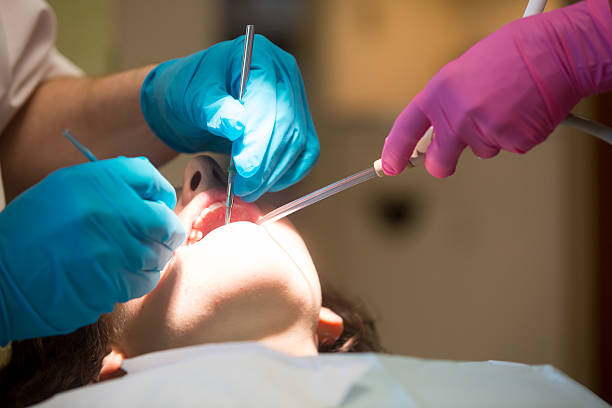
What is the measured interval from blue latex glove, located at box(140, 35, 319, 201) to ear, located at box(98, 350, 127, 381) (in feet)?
1.33

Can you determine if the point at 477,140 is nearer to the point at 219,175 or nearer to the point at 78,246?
the point at 219,175

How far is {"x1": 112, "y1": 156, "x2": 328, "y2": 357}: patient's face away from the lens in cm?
88

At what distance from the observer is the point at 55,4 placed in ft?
6.03

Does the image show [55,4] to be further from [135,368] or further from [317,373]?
[317,373]

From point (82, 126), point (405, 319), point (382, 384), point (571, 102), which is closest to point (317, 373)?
point (382, 384)

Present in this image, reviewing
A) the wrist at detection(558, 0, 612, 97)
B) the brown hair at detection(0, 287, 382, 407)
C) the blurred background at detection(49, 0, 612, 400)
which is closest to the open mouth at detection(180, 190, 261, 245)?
the brown hair at detection(0, 287, 382, 407)

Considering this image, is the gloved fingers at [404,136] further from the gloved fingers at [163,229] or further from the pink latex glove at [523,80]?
the gloved fingers at [163,229]

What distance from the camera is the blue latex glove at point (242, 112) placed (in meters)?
0.98

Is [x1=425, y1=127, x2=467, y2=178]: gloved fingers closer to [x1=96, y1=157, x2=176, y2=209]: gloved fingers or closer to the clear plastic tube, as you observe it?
the clear plastic tube

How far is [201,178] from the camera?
1.04 meters

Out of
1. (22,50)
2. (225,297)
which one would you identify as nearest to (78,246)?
(225,297)

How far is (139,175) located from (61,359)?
48 centimetres

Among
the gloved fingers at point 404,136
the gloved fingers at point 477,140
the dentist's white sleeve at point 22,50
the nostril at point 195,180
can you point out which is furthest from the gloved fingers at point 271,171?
the dentist's white sleeve at point 22,50

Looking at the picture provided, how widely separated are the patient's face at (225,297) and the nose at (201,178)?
0.14 meters
